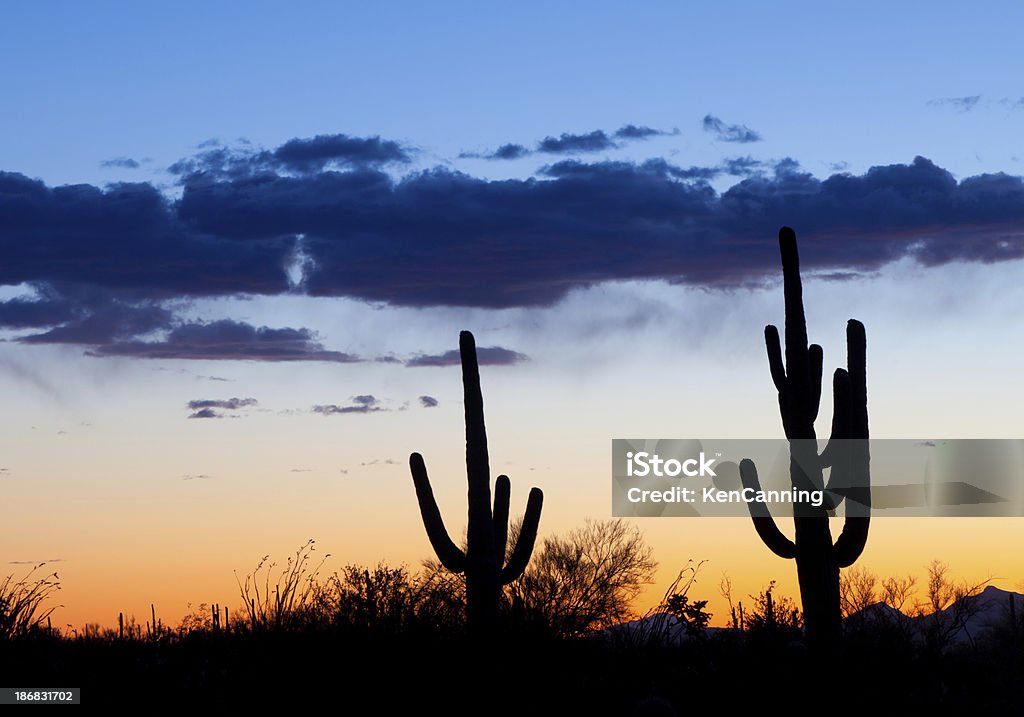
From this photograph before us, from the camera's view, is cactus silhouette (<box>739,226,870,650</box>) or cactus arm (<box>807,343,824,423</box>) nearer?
cactus silhouette (<box>739,226,870,650</box>)

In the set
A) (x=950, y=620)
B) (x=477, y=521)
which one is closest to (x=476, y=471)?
(x=477, y=521)

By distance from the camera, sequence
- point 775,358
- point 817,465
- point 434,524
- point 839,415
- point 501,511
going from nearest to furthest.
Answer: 1. point 839,415
2. point 817,465
3. point 775,358
4. point 434,524
5. point 501,511

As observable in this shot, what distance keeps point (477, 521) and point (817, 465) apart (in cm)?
563

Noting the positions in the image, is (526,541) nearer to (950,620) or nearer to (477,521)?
(477,521)

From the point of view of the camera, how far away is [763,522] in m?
19.5

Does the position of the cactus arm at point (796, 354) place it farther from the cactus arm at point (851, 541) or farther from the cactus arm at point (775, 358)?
the cactus arm at point (851, 541)

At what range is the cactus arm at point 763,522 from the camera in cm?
1950

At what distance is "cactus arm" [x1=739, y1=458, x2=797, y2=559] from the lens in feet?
64.0

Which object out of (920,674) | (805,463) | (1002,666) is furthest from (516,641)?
(1002,666)

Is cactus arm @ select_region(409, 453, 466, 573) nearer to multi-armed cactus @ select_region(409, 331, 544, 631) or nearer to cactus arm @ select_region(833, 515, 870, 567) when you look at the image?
multi-armed cactus @ select_region(409, 331, 544, 631)

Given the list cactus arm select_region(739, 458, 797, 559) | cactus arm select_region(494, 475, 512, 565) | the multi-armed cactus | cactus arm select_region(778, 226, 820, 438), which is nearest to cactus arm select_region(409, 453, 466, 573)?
A: the multi-armed cactus

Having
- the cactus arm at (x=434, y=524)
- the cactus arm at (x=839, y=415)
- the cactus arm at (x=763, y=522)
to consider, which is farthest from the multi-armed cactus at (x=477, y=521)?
the cactus arm at (x=839, y=415)

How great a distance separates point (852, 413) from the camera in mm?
18797

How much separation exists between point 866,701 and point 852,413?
667 centimetres
